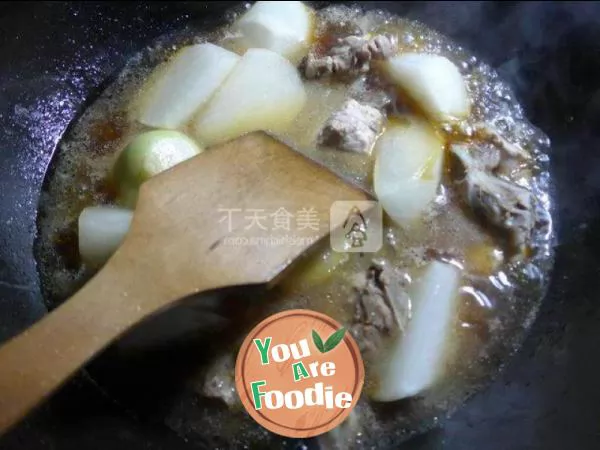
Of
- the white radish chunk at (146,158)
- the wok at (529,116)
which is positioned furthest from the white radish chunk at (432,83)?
the white radish chunk at (146,158)

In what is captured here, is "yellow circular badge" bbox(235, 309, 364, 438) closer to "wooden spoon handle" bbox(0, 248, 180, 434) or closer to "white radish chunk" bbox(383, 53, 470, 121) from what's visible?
"wooden spoon handle" bbox(0, 248, 180, 434)

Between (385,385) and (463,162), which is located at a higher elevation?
(463,162)

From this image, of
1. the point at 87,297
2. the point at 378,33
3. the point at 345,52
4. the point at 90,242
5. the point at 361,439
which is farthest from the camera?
the point at 378,33

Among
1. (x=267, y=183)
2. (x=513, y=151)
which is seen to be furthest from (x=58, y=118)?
(x=513, y=151)

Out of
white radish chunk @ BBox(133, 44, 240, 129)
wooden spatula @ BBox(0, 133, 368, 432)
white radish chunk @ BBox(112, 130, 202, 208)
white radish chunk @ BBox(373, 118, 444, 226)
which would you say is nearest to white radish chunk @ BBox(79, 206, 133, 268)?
white radish chunk @ BBox(112, 130, 202, 208)

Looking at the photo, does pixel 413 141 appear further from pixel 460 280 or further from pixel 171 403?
pixel 171 403

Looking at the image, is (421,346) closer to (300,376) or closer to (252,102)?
(300,376)
